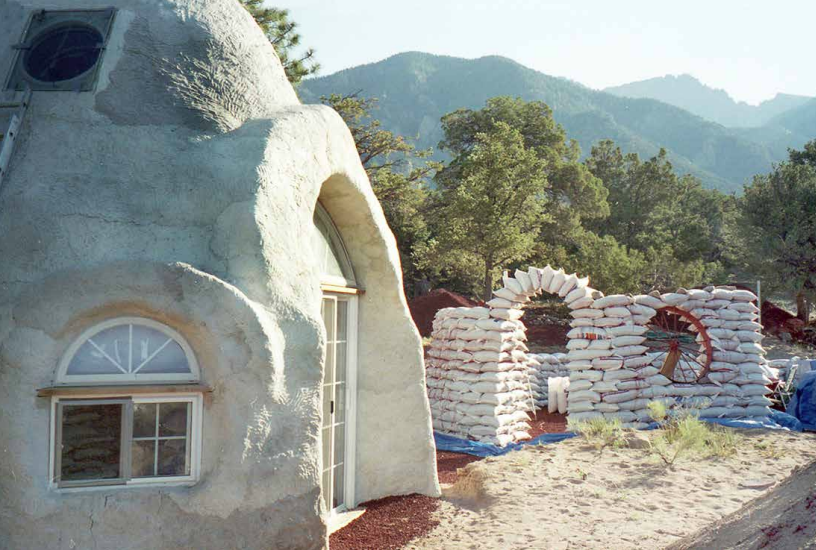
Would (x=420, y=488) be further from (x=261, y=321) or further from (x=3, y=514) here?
(x=3, y=514)

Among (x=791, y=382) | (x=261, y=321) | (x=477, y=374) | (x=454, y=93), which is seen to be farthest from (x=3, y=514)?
(x=454, y=93)

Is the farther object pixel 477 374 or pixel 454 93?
pixel 454 93

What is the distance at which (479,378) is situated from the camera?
10.6m

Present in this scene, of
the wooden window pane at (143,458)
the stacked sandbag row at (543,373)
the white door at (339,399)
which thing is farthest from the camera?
the stacked sandbag row at (543,373)

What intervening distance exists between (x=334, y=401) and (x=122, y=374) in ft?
7.50

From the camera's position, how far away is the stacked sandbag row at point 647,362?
10945 millimetres

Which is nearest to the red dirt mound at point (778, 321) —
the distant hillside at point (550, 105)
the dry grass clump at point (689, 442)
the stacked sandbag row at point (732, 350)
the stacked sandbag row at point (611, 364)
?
the stacked sandbag row at point (732, 350)

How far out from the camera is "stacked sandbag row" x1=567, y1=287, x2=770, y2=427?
431 inches

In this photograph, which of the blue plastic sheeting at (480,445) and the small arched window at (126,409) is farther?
the blue plastic sheeting at (480,445)

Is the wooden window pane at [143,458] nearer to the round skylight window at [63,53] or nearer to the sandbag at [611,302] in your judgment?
the round skylight window at [63,53]

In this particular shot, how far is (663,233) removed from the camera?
3219 cm

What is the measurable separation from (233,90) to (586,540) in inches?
181

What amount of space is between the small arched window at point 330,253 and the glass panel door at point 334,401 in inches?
7.7

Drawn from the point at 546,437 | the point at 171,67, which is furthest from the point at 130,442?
the point at 546,437
